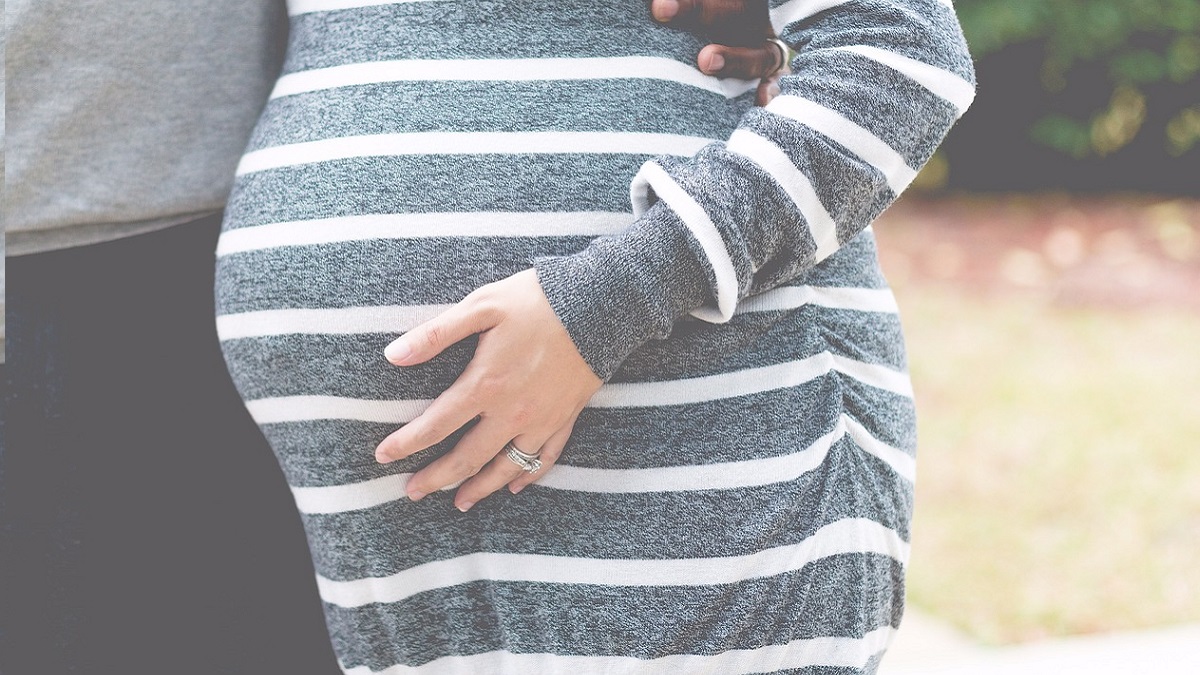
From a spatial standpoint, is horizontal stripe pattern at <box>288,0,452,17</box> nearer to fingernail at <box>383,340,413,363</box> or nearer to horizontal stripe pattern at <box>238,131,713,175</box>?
horizontal stripe pattern at <box>238,131,713,175</box>

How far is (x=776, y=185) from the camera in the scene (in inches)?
38.5

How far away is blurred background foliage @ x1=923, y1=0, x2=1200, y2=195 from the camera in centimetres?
569

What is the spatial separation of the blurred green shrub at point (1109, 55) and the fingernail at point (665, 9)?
15.6 feet

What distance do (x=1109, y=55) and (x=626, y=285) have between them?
5.65m

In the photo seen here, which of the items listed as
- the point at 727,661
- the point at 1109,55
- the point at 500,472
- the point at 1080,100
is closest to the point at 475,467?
the point at 500,472

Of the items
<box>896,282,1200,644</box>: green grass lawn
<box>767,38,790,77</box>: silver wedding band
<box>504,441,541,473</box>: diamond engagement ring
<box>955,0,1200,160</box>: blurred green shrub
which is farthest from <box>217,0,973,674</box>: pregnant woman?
<box>955,0,1200,160</box>: blurred green shrub

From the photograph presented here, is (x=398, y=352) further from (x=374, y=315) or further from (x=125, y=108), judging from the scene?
(x=125, y=108)

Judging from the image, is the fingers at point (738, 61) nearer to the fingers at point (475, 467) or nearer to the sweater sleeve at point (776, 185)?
the sweater sleeve at point (776, 185)

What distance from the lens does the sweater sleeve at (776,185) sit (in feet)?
3.19

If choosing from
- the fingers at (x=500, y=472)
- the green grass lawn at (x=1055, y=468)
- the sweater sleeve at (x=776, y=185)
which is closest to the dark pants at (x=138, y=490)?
the fingers at (x=500, y=472)

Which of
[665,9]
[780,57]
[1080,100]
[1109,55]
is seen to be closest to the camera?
[665,9]

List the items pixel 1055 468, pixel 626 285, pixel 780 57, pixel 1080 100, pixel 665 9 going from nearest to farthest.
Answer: pixel 626 285 → pixel 665 9 → pixel 780 57 → pixel 1055 468 → pixel 1080 100

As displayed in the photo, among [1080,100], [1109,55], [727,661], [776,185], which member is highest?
[776,185]

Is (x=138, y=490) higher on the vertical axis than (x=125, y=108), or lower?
lower
